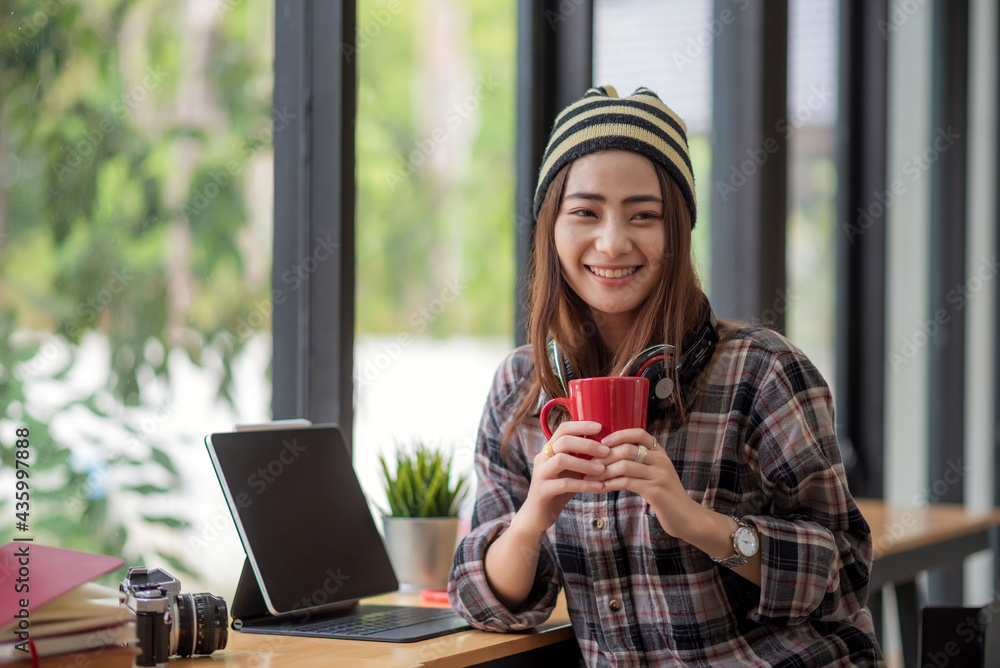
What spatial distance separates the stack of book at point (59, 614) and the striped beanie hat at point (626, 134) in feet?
3.00

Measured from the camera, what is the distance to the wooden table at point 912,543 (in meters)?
2.64

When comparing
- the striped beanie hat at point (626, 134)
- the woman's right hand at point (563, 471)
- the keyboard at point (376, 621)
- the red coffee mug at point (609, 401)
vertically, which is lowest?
the keyboard at point (376, 621)

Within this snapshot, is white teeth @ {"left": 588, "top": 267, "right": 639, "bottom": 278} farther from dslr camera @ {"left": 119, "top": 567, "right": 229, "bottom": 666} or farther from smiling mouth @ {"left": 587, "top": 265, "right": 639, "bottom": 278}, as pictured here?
dslr camera @ {"left": 119, "top": 567, "right": 229, "bottom": 666}

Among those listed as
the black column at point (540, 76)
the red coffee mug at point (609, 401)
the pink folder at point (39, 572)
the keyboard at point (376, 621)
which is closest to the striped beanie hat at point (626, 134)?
the red coffee mug at point (609, 401)

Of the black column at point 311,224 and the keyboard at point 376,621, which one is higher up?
the black column at point 311,224

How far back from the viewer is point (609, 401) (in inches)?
57.1

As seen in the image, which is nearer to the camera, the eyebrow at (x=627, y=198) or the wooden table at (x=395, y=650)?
the wooden table at (x=395, y=650)

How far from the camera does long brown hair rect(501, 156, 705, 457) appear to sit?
5.51ft

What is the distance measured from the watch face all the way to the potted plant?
74cm

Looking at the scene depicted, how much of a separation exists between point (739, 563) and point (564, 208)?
2.01ft

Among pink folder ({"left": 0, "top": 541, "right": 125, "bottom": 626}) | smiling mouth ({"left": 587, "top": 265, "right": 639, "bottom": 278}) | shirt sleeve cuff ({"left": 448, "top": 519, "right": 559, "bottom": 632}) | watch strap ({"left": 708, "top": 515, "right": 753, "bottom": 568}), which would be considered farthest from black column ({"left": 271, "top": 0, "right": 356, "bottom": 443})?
watch strap ({"left": 708, "top": 515, "right": 753, "bottom": 568})

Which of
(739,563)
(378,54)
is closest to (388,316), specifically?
(378,54)

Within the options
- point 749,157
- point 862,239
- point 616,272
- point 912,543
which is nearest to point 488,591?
point 616,272

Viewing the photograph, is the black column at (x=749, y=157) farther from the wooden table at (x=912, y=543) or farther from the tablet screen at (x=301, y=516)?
the tablet screen at (x=301, y=516)
